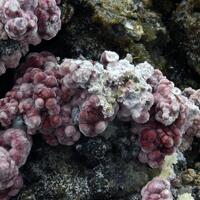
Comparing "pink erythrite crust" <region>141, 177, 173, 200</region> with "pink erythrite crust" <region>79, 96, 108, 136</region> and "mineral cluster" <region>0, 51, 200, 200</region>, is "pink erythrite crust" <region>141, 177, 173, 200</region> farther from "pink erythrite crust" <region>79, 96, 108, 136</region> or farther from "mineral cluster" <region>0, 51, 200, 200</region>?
"pink erythrite crust" <region>79, 96, 108, 136</region>

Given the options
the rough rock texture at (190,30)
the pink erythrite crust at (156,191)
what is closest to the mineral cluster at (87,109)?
the pink erythrite crust at (156,191)

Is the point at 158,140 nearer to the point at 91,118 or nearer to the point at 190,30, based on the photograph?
the point at 91,118

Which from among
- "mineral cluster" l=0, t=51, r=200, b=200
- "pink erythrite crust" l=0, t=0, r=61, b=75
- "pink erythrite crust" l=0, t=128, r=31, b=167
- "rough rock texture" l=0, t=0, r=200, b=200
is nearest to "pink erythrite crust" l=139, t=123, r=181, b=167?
"mineral cluster" l=0, t=51, r=200, b=200

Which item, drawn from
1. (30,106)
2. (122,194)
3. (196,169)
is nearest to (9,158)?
(30,106)

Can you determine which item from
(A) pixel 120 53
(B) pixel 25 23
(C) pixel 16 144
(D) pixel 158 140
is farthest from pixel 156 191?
(B) pixel 25 23

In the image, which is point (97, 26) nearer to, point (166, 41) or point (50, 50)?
point (50, 50)

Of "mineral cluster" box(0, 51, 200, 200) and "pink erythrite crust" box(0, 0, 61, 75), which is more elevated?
"pink erythrite crust" box(0, 0, 61, 75)

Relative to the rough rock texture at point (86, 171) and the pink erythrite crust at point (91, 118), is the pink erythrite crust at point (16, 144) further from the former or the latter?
the pink erythrite crust at point (91, 118)
